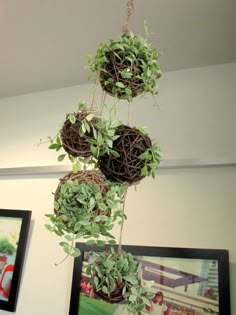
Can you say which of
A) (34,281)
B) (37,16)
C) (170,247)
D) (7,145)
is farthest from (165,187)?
(7,145)

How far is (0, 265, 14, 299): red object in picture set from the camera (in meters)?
1.79

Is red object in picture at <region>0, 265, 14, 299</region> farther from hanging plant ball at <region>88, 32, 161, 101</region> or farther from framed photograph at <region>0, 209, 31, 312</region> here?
hanging plant ball at <region>88, 32, 161, 101</region>

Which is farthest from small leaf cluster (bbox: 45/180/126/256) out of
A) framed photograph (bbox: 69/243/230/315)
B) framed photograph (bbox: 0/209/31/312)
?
framed photograph (bbox: 0/209/31/312)

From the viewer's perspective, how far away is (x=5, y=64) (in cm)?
195

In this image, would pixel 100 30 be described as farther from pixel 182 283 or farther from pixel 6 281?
pixel 6 281

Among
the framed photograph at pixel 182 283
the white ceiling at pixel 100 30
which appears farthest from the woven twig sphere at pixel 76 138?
the white ceiling at pixel 100 30

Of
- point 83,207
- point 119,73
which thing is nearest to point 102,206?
point 83,207

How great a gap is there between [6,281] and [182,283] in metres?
1.08

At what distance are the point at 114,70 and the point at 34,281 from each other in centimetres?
144

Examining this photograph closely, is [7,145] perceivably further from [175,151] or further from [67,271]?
[175,151]

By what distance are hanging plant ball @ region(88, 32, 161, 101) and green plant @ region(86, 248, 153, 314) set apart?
0.44m

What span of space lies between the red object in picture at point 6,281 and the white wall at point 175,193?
80mm

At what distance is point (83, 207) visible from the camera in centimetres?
69

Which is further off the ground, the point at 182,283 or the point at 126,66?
the point at 126,66
